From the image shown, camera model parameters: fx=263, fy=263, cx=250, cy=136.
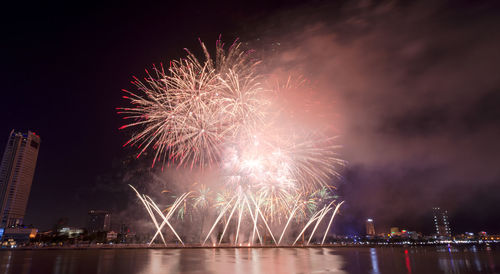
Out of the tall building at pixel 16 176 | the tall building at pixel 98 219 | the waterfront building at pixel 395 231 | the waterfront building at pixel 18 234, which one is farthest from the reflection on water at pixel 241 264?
the waterfront building at pixel 395 231

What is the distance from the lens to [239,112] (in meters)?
23.5

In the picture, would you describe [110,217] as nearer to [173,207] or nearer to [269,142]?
[173,207]

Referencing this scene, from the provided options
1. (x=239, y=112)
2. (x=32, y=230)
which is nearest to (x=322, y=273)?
(x=239, y=112)

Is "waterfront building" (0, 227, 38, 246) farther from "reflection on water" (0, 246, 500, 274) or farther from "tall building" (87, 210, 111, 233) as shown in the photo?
"reflection on water" (0, 246, 500, 274)

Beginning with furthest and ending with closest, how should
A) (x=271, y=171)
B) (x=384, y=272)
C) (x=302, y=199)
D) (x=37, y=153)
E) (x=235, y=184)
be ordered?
(x=37, y=153) < (x=302, y=199) < (x=235, y=184) < (x=271, y=171) < (x=384, y=272)

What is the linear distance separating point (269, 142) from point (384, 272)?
574 inches

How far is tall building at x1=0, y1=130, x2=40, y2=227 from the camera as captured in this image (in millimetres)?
132875

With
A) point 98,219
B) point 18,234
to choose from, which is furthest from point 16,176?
point 98,219

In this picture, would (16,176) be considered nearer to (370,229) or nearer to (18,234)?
(18,234)

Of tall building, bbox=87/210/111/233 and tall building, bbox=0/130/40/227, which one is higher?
tall building, bbox=0/130/40/227

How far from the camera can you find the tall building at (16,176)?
133m

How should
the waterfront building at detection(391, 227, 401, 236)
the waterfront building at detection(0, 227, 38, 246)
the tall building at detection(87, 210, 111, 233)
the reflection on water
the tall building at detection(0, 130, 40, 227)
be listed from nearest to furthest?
the reflection on water, the waterfront building at detection(0, 227, 38, 246), the tall building at detection(0, 130, 40, 227), the tall building at detection(87, 210, 111, 233), the waterfront building at detection(391, 227, 401, 236)

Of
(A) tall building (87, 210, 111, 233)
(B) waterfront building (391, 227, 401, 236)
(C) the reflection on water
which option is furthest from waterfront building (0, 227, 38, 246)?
(B) waterfront building (391, 227, 401, 236)

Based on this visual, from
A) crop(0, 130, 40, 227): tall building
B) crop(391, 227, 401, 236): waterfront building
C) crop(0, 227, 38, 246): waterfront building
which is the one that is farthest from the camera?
crop(391, 227, 401, 236): waterfront building
